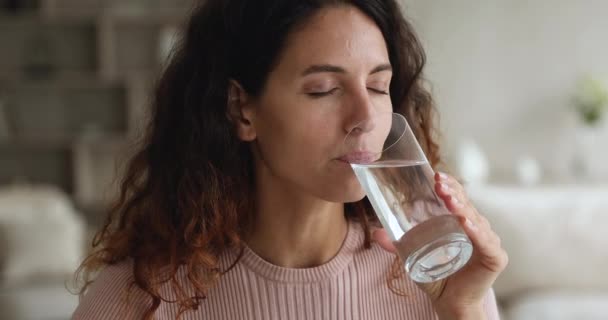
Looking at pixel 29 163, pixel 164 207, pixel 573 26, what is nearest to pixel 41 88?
pixel 29 163

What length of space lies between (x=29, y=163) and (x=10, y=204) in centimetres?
184

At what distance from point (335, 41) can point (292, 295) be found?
42cm

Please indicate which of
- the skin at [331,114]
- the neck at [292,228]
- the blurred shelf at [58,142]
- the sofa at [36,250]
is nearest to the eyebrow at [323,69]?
the skin at [331,114]

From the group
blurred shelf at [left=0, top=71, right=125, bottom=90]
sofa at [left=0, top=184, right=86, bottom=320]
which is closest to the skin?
sofa at [left=0, top=184, right=86, bottom=320]

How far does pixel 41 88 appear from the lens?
5641 mm

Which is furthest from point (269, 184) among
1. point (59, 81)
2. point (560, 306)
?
point (59, 81)

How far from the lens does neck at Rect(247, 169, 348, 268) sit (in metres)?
1.32

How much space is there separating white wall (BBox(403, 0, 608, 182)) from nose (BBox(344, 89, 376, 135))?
3.72 metres

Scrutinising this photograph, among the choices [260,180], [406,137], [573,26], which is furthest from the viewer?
[573,26]

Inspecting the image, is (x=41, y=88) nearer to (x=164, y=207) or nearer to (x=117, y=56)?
(x=117, y=56)

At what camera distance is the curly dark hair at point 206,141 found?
1.24m

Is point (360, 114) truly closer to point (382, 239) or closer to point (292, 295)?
point (382, 239)

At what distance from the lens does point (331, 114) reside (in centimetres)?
115

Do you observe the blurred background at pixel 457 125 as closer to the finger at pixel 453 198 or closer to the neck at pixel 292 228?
the neck at pixel 292 228
